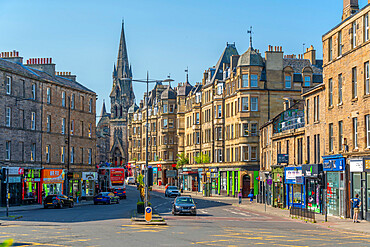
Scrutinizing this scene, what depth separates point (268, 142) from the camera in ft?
197

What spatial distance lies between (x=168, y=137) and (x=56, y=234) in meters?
90.2

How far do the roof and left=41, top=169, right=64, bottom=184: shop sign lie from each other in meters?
27.6

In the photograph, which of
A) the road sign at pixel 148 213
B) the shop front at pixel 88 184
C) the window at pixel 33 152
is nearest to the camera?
the road sign at pixel 148 213

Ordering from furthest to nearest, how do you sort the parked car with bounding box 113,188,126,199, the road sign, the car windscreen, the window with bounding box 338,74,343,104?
1. the parked car with bounding box 113,188,126,199
2. the car windscreen
3. the window with bounding box 338,74,343,104
4. the road sign

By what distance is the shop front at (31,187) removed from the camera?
56.2 meters

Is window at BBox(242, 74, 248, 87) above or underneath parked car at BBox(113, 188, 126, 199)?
above

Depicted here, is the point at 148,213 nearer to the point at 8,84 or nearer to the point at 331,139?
the point at 331,139

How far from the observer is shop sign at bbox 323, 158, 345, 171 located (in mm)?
36938

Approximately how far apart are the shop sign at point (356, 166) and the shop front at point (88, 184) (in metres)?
42.1

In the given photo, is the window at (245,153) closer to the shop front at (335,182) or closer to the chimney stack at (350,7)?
the shop front at (335,182)

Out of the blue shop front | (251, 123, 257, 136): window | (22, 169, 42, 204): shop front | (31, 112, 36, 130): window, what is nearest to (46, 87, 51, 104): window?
(31, 112, 36, 130): window

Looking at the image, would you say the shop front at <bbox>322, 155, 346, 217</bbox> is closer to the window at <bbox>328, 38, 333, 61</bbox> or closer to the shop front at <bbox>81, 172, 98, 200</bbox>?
the window at <bbox>328, 38, 333, 61</bbox>

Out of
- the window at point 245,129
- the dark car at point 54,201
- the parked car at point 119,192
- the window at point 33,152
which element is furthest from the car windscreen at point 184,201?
the window at point 245,129

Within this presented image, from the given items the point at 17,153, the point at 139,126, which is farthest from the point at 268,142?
the point at 139,126
